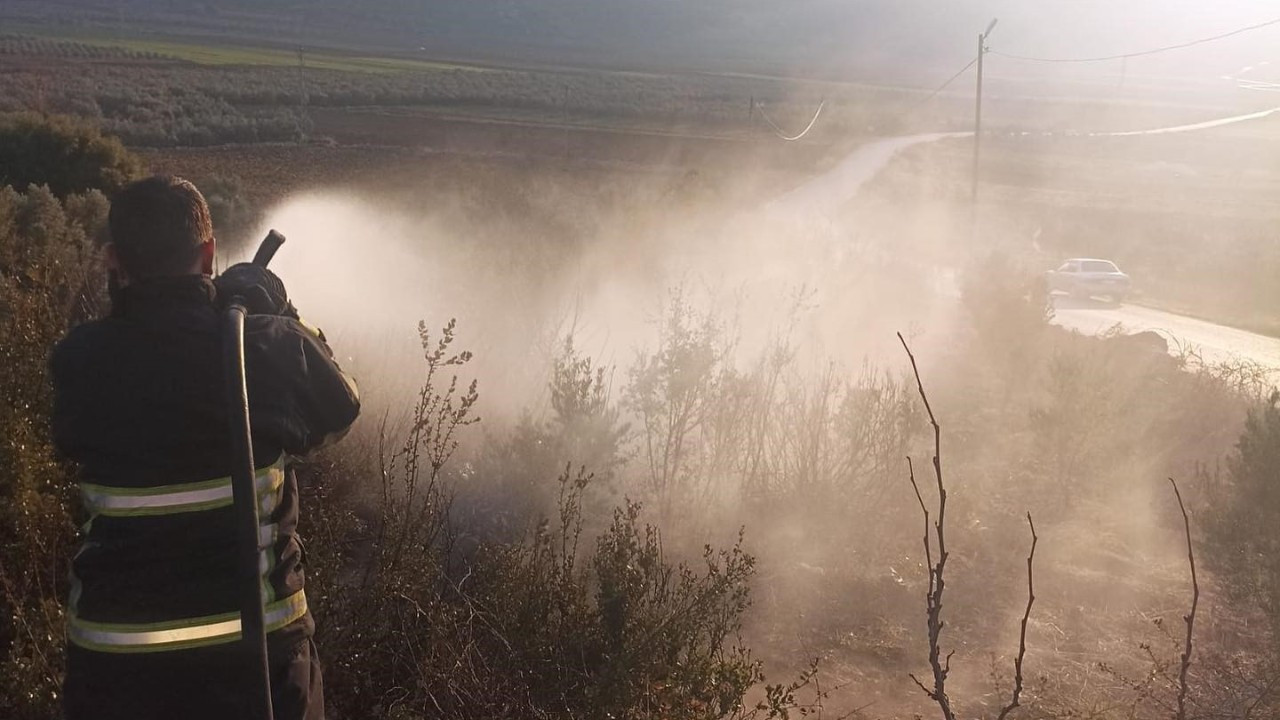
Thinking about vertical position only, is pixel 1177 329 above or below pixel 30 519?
below

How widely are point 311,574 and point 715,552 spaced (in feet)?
9.54

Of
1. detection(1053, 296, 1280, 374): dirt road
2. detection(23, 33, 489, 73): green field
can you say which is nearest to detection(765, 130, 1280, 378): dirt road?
detection(1053, 296, 1280, 374): dirt road

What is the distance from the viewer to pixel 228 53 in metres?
75.2

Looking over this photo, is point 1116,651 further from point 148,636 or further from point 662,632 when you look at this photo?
point 148,636

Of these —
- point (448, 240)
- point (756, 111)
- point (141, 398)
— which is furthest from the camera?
point (756, 111)

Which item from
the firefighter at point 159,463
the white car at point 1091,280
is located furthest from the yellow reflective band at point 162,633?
the white car at point 1091,280

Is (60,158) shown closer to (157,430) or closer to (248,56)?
(157,430)

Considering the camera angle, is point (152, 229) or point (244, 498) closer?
point (244, 498)

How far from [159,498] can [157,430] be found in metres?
0.15

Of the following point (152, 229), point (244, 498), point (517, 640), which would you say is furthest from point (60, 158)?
point (244, 498)

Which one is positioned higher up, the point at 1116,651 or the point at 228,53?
the point at 228,53

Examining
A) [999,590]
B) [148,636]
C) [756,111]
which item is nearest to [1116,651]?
[999,590]

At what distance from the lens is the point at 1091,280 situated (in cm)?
2381

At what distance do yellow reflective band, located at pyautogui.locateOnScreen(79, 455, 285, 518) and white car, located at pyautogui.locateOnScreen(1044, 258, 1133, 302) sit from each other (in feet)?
76.3
